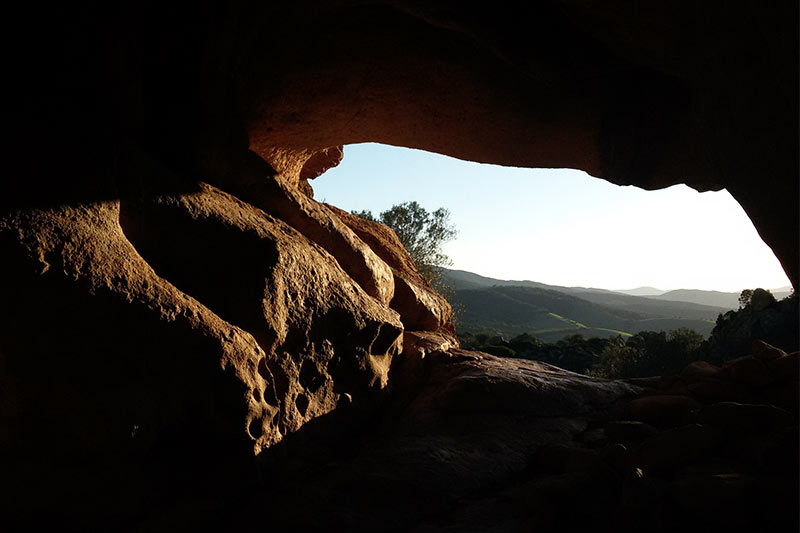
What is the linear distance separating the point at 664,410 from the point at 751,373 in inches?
25.9

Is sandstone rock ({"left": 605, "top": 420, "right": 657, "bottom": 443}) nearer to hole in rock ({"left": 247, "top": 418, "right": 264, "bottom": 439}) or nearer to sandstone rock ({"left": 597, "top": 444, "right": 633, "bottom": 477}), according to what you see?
sandstone rock ({"left": 597, "top": 444, "right": 633, "bottom": 477})

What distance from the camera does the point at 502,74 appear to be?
4891mm

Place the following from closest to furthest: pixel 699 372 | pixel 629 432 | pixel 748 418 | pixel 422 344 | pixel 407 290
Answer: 1. pixel 748 418
2. pixel 629 432
3. pixel 699 372
4. pixel 422 344
5. pixel 407 290

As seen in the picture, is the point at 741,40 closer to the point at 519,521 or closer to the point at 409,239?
the point at 519,521

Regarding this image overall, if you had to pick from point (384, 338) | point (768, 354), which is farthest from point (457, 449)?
point (768, 354)

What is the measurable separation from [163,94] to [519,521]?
12.2ft

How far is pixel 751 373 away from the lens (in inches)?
132

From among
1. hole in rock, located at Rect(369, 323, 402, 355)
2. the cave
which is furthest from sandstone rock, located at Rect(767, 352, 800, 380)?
hole in rock, located at Rect(369, 323, 402, 355)

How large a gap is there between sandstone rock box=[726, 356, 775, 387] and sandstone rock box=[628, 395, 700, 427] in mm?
403

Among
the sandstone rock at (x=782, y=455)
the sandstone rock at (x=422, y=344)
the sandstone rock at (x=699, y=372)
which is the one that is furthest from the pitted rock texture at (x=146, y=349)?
the sandstone rock at (x=699, y=372)

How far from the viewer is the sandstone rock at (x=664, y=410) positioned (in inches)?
127

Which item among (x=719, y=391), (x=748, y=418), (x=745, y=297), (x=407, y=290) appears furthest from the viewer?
(x=745, y=297)

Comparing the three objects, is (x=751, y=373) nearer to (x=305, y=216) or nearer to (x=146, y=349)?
(x=305, y=216)

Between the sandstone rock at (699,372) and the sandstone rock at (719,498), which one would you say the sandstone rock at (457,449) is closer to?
the sandstone rock at (719,498)
